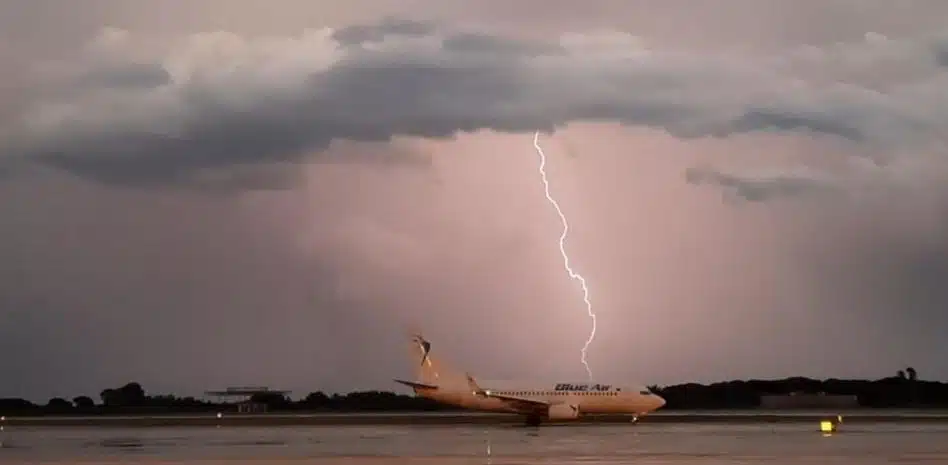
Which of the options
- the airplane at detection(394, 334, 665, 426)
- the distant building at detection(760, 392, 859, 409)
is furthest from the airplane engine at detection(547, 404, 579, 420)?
the distant building at detection(760, 392, 859, 409)

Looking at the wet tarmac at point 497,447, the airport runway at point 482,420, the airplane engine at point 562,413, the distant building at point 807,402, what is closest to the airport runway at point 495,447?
the wet tarmac at point 497,447

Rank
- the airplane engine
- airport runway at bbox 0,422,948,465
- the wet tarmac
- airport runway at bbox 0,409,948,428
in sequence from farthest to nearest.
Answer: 1. airport runway at bbox 0,409,948,428
2. the airplane engine
3. the wet tarmac
4. airport runway at bbox 0,422,948,465

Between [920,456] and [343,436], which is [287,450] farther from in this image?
[920,456]

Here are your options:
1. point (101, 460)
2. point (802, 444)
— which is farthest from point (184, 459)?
point (802, 444)

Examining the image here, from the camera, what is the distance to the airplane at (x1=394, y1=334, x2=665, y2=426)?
8494cm

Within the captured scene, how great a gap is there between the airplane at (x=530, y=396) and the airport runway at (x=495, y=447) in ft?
51.8

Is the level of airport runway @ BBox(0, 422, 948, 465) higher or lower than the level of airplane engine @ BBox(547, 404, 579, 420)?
lower

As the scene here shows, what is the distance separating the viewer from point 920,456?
1614 inches

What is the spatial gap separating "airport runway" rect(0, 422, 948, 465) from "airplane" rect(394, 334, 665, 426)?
51.8ft

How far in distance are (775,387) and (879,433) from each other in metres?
136

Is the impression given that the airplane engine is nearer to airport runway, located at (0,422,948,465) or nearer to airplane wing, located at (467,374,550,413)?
airplane wing, located at (467,374,550,413)

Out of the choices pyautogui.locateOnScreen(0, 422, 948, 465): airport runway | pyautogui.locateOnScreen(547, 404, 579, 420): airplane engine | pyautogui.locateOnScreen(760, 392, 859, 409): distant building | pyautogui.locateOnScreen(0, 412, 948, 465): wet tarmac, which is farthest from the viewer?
pyautogui.locateOnScreen(760, 392, 859, 409): distant building

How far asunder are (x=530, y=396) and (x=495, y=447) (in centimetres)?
3614

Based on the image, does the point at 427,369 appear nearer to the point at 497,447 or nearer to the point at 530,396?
the point at 530,396
